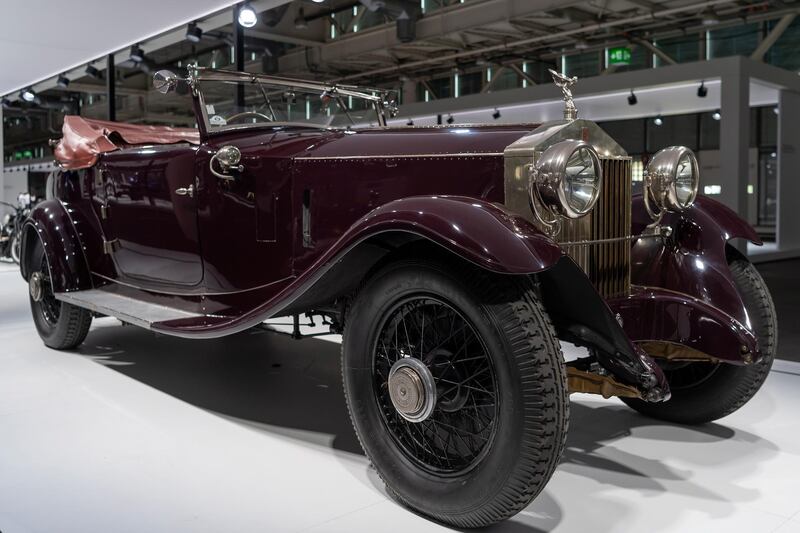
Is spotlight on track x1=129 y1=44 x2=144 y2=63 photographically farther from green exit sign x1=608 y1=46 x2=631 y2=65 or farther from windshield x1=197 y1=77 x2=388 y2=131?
green exit sign x1=608 y1=46 x2=631 y2=65

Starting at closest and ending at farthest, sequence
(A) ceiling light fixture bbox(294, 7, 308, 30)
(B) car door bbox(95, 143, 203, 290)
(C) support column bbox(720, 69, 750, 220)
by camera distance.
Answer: (B) car door bbox(95, 143, 203, 290)
(C) support column bbox(720, 69, 750, 220)
(A) ceiling light fixture bbox(294, 7, 308, 30)

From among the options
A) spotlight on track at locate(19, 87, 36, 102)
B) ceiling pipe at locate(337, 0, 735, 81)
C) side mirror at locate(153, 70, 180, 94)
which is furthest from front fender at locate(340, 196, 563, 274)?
spotlight on track at locate(19, 87, 36, 102)

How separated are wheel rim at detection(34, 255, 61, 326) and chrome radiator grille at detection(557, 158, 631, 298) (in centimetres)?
334

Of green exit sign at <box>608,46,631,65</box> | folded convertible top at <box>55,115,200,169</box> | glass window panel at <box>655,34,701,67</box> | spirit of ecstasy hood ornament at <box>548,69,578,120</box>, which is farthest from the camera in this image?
glass window panel at <box>655,34,701,67</box>

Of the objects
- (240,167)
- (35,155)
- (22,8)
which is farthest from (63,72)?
(35,155)

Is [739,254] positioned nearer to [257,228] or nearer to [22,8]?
[257,228]

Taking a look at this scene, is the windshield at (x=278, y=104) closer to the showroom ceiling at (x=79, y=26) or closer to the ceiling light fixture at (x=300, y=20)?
the showroom ceiling at (x=79, y=26)

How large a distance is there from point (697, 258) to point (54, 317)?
3.71 meters

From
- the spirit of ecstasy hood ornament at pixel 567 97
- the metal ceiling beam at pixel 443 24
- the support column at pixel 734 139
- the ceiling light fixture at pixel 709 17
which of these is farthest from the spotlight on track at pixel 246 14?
the ceiling light fixture at pixel 709 17

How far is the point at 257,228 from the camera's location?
2996 mm

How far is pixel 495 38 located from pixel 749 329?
11440 millimetres

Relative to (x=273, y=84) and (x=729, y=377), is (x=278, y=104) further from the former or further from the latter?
(x=729, y=377)

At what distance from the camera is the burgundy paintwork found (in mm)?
2020

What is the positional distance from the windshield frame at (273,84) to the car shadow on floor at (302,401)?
4.15 ft
